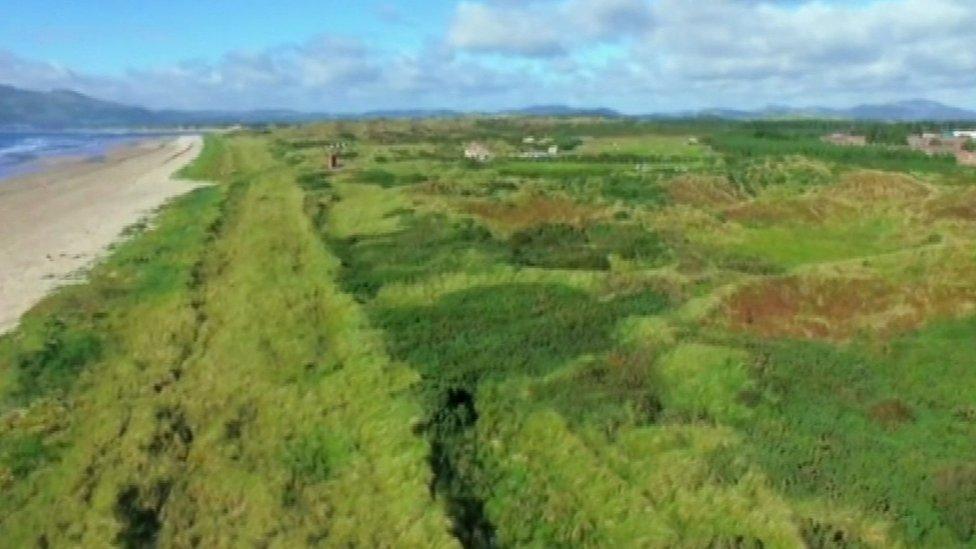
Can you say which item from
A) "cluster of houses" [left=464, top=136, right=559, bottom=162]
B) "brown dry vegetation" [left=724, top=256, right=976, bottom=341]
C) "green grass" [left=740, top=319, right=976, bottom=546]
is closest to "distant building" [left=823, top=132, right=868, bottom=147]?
"cluster of houses" [left=464, top=136, right=559, bottom=162]

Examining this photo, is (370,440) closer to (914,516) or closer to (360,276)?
(914,516)

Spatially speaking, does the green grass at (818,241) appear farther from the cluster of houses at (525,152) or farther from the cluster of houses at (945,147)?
the cluster of houses at (525,152)

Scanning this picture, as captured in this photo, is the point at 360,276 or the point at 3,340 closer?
the point at 3,340

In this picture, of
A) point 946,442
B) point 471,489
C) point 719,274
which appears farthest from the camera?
point 719,274

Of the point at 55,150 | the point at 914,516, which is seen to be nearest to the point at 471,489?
the point at 914,516

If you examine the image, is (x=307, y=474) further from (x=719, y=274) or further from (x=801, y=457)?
(x=719, y=274)

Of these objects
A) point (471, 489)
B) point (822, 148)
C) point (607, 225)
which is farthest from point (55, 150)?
point (471, 489)

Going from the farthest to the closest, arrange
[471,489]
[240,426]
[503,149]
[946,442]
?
[503,149]
[240,426]
[946,442]
[471,489]

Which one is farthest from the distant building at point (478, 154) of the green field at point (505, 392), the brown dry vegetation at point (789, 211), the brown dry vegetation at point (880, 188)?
the green field at point (505, 392)
